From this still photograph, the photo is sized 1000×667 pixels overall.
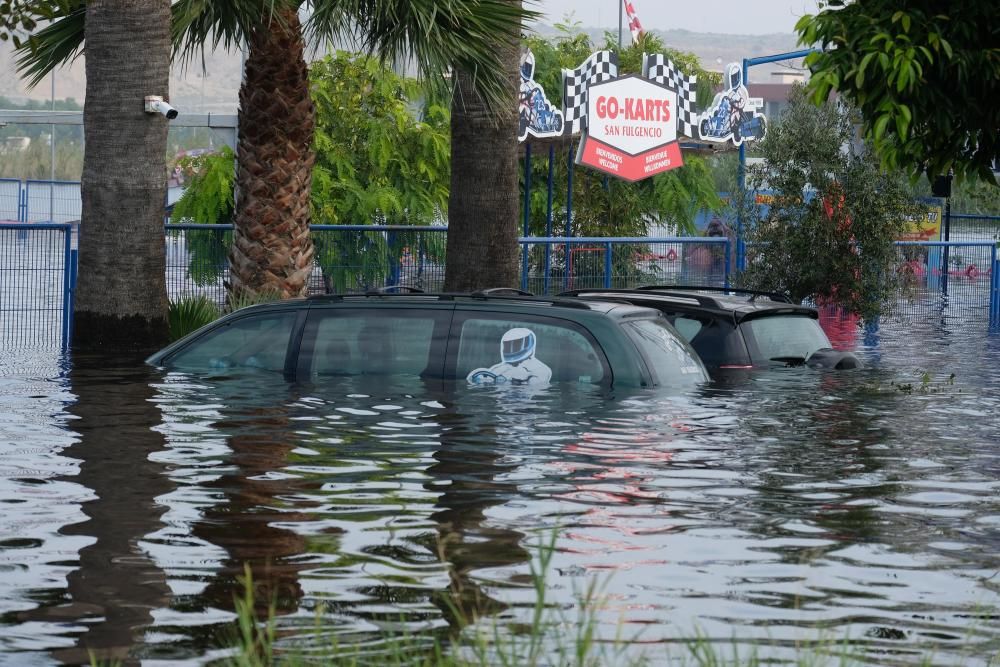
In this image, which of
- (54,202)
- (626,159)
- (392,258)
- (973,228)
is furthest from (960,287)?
(54,202)

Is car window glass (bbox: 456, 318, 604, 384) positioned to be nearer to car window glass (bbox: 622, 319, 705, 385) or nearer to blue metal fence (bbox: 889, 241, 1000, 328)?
car window glass (bbox: 622, 319, 705, 385)

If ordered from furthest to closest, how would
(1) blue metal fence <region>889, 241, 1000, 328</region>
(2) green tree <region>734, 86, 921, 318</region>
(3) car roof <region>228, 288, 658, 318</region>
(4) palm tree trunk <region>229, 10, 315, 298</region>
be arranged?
(1) blue metal fence <region>889, 241, 1000, 328</region>
(2) green tree <region>734, 86, 921, 318</region>
(4) palm tree trunk <region>229, 10, 315, 298</region>
(3) car roof <region>228, 288, 658, 318</region>

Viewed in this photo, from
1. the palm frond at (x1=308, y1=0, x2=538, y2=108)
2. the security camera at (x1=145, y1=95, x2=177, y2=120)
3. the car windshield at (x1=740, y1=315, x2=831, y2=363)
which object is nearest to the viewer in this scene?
the car windshield at (x1=740, y1=315, x2=831, y2=363)

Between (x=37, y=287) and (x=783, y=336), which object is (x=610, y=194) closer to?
(x=37, y=287)

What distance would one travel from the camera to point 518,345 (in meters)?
11.4

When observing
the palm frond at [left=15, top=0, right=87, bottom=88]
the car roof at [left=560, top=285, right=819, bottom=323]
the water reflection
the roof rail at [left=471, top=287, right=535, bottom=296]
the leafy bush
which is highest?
the palm frond at [left=15, top=0, right=87, bottom=88]

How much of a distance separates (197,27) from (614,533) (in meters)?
12.1

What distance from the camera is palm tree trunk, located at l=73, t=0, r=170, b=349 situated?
52.6ft

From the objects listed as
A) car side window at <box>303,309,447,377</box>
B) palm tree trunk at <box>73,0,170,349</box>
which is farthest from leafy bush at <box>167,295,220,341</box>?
car side window at <box>303,309,447,377</box>

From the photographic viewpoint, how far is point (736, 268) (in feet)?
76.9

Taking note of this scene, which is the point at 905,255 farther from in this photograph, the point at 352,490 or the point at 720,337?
the point at 352,490

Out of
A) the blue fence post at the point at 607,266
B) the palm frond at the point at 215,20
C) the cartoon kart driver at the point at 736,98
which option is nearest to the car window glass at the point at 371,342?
the palm frond at the point at 215,20

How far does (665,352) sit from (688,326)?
1561 mm

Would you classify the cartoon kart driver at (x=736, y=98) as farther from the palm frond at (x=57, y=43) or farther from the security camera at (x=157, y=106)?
the security camera at (x=157, y=106)
